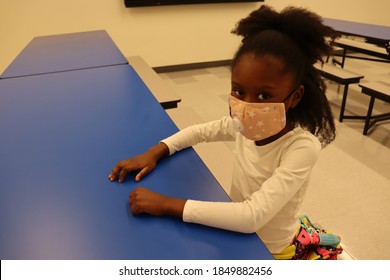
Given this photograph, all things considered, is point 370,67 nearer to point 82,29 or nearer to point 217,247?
point 82,29

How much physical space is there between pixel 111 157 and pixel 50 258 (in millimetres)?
395

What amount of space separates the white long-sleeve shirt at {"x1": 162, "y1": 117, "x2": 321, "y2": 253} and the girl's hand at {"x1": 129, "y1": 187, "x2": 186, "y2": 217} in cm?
2

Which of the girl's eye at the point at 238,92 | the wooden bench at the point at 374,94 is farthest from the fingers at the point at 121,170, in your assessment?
the wooden bench at the point at 374,94

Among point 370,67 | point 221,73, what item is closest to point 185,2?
point 221,73

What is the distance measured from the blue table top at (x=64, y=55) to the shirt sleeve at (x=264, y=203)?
1.50 m

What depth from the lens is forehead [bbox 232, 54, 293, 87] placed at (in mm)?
792

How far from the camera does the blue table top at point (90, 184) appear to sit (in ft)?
2.27

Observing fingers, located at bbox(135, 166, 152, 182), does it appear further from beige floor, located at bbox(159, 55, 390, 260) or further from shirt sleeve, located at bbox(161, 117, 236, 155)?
beige floor, located at bbox(159, 55, 390, 260)

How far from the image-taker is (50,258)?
26.6 inches

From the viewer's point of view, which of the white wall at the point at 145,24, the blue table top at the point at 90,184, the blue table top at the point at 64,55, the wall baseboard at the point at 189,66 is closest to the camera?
the blue table top at the point at 90,184

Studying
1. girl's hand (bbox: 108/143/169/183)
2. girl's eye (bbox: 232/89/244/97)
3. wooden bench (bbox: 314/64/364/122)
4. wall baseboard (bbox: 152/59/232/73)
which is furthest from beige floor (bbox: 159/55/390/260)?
wall baseboard (bbox: 152/59/232/73)

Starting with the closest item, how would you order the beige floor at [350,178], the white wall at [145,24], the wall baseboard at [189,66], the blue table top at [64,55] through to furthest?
the beige floor at [350,178]
the blue table top at [64,55]
the white wall at [145,24]
the wall baseboard at [189,66]

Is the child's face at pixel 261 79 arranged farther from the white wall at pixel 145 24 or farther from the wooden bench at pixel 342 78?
the white wall at pixel 145 24
